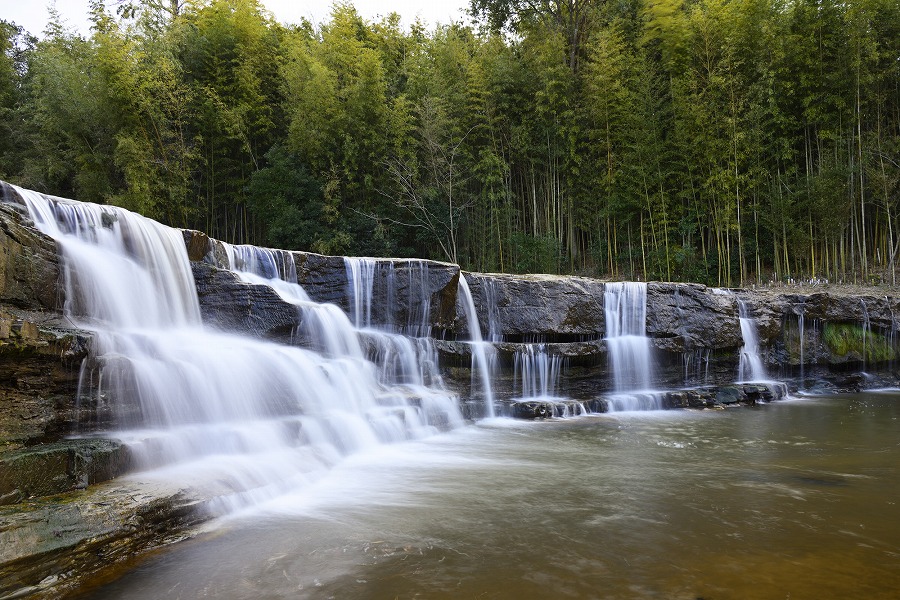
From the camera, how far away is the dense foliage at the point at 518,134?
47.0 feet

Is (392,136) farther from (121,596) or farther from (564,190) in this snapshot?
(121,596)

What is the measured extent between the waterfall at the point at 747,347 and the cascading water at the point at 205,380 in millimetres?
7129

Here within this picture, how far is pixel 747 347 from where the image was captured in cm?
1191

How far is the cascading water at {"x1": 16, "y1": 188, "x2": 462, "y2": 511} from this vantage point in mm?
4973

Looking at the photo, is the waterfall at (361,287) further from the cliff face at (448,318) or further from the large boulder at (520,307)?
the large boulder at (520,307)

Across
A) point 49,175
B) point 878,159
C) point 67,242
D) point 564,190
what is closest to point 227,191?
point 49,175

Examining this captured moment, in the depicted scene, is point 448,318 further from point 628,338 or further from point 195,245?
point 195,245

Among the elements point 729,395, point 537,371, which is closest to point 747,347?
point 729,395

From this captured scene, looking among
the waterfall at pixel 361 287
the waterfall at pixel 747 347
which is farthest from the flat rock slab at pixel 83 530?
the waterfall at pixel 747 347

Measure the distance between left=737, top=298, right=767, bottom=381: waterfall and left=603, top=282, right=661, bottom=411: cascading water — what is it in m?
2.44

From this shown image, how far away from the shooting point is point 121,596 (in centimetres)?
308

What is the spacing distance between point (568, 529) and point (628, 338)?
24.4 ft

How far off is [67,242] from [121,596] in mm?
4496

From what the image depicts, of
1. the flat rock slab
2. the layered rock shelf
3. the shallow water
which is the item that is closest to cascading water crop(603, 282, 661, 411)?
the layered rock shelf
